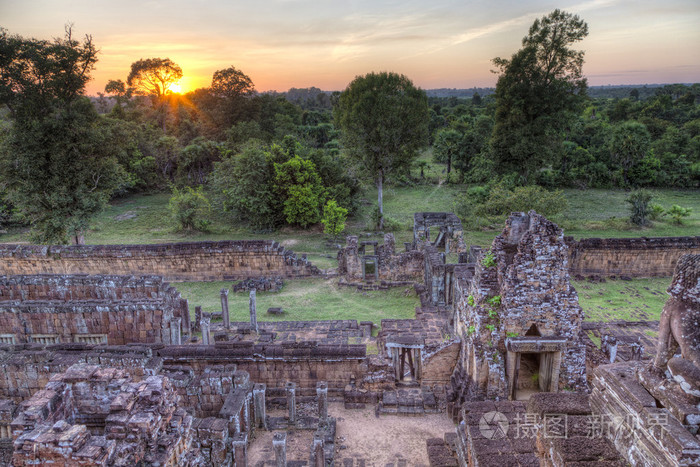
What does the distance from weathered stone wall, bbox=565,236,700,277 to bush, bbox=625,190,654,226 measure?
6083 millimetres

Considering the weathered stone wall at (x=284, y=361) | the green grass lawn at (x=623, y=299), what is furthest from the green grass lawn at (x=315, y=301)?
the green grass lawn at (x=623, y=299)

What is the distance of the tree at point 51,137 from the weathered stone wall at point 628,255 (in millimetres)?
22446

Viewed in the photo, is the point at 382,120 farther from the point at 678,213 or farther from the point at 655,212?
the point at 678,213

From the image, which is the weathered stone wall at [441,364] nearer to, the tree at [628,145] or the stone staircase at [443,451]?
the stone staircase at [443,451]

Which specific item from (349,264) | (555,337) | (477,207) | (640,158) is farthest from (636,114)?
(555,337)

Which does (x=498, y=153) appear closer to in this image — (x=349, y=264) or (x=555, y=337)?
(x=349, y=264)

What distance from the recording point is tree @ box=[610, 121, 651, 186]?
1372 inches

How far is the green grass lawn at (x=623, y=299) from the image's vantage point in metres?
15.0

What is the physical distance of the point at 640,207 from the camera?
24.8 metres

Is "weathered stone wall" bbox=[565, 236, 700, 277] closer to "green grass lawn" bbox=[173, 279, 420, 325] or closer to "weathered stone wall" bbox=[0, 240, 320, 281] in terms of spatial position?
"green grass lawn" bbox=[173, 279, 420, 325]

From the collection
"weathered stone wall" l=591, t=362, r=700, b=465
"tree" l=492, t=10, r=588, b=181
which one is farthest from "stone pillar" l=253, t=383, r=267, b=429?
"tree" l=492, t=10, r=588, b=181

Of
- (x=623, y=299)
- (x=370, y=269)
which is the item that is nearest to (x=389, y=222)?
(x=370, y=269)

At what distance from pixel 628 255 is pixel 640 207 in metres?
7.87

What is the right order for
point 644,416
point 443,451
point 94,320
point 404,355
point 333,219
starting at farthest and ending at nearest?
point 333,219 → point 94,320 → point 404,355 → point 443,451 → point 644,416
